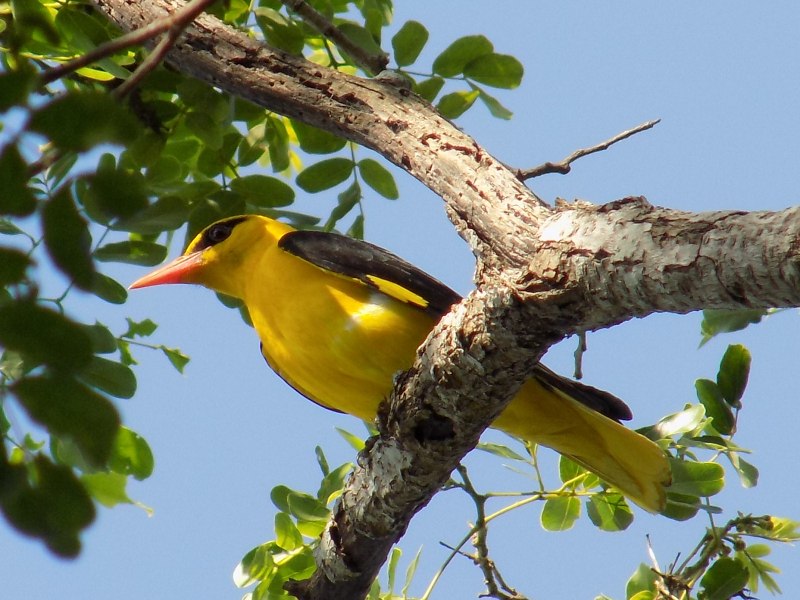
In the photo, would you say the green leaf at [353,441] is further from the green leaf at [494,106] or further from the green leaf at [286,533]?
the green leaf at [494,106]

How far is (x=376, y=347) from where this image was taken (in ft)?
10.6

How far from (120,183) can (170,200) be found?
1.04m

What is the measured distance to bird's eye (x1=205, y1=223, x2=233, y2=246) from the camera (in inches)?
154

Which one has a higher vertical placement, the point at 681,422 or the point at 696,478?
the point at 681,422

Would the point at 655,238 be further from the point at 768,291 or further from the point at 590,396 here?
the point at 590,396

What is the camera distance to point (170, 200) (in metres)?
2.04

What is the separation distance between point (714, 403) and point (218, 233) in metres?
2.13

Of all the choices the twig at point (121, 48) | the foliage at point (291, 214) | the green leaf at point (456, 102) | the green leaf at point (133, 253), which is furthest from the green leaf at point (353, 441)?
the twig at point (121, 48)

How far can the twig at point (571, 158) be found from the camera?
2.86m

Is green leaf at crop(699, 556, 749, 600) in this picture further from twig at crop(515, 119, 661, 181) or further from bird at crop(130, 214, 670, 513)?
twig at crop(515, 119, 661, 181)

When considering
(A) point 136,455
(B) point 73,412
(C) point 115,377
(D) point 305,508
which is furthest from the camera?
(D) point 305,508

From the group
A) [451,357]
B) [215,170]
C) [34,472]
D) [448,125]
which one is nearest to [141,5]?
[215,170]

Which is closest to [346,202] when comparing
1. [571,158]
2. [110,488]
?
[571,158]

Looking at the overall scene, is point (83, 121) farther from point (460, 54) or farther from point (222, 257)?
point (222, 257)
